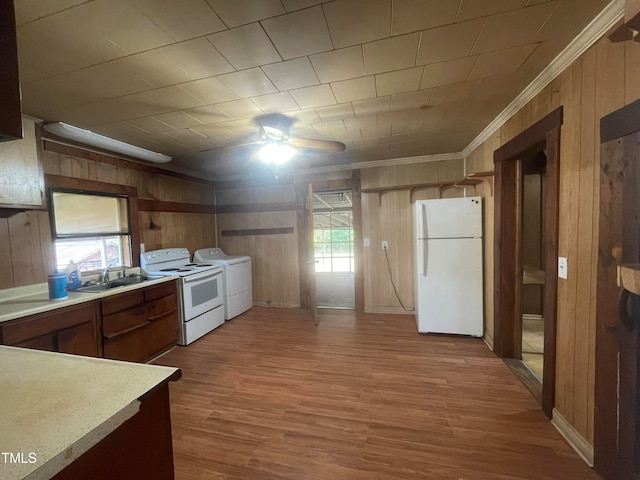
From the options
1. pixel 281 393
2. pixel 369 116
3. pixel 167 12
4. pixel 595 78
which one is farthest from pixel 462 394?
pixel 167 12

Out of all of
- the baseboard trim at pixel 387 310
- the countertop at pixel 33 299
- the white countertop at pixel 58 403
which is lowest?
the baseboard trim at pixel 387 310

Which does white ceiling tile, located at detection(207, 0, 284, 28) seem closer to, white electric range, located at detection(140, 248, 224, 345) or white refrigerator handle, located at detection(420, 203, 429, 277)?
white refrigerator handle, located at detection(420, 203, 429, 277)

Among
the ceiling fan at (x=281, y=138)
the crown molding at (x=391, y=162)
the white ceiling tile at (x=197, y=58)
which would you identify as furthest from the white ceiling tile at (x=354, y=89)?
the crown molding at (x=391, y=162)

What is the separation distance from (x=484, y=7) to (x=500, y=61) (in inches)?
21.4

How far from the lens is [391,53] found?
152 centimetres

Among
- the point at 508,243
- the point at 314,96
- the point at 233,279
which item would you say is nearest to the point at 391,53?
the point at 314,96

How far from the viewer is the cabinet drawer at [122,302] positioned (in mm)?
2340

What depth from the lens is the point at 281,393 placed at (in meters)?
2.21

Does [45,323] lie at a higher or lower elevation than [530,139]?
lower

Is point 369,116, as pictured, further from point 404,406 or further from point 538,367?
point 538,367

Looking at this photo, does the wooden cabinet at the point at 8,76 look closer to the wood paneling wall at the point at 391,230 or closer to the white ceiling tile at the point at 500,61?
the white ceiling tile at the point at 500,61

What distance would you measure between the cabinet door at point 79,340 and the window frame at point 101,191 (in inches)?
33.0

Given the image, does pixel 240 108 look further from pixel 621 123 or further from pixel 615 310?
pixel 615 310

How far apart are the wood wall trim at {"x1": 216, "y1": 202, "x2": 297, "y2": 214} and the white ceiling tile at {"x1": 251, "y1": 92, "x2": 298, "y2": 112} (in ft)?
7.93
